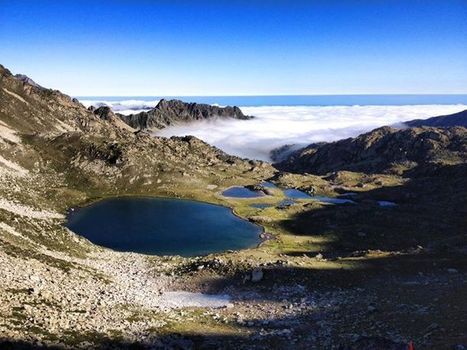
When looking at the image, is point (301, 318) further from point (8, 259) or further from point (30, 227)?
point (30, 227)

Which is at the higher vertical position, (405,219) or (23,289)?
(23,289)

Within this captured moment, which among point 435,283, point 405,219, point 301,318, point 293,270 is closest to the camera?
point 301,318

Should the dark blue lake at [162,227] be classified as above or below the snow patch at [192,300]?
below

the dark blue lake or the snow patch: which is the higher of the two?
the snow patch

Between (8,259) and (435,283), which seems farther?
(435,283)

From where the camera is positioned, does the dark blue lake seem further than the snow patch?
Yes

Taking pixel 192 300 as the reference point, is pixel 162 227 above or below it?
below

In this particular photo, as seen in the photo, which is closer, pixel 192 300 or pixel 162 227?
pixel 192 300

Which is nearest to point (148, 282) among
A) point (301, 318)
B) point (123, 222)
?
point (301, 318)
